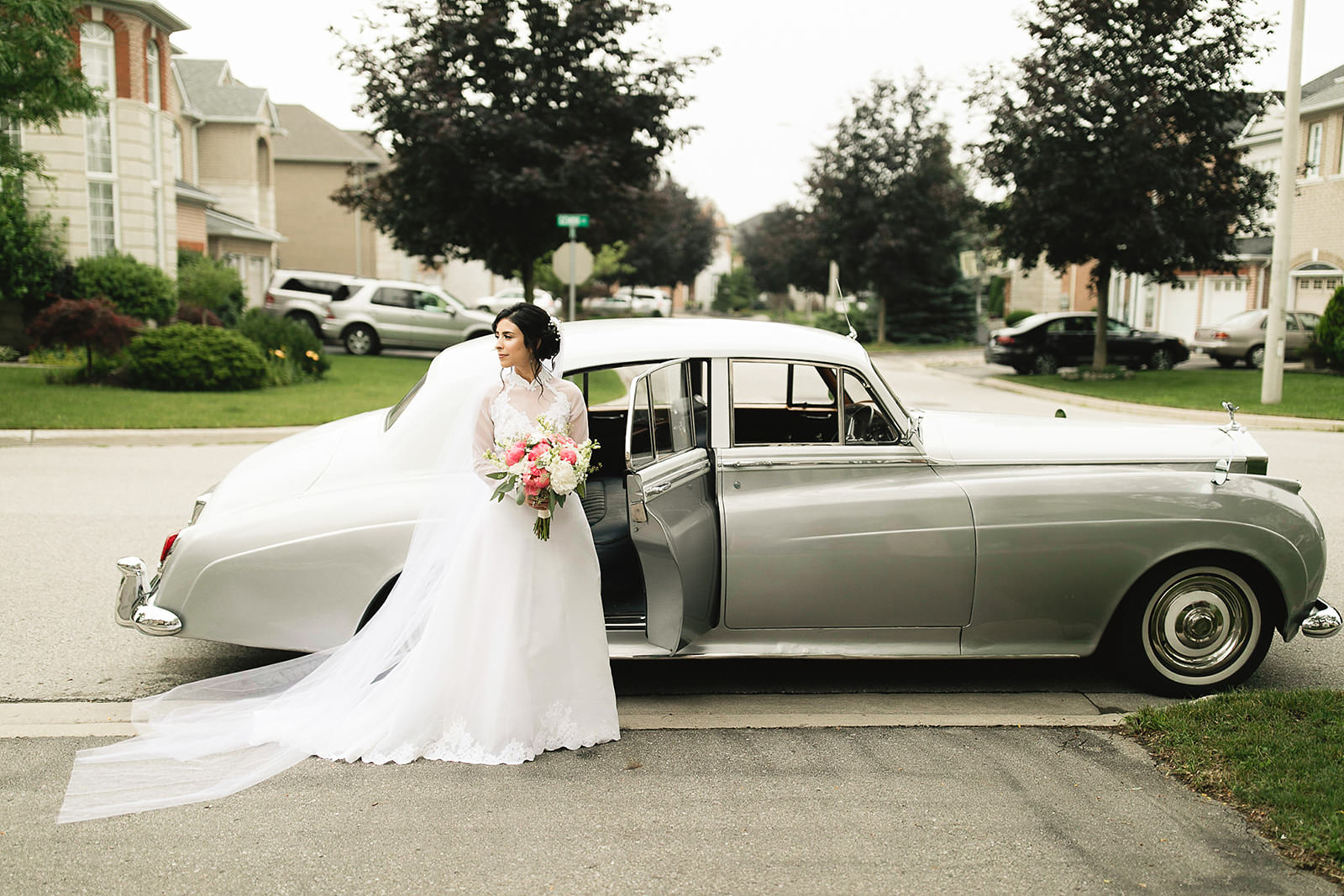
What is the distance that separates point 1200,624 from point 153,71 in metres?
27.8

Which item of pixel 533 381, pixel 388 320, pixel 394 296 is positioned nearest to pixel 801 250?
pixel 394 296

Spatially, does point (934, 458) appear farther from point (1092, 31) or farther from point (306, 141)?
point (306, 141)

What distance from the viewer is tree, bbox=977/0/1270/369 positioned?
22.7 m

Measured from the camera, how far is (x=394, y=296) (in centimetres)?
2783

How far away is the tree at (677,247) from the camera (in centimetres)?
6762

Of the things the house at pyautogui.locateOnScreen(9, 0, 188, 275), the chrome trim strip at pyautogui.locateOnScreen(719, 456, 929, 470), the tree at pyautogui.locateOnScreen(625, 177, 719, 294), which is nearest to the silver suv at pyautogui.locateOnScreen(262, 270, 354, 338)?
the house at pyautogui.locateOnScreen(9, 0, 188, 275)

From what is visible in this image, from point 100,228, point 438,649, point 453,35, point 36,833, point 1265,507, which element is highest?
point 453,35

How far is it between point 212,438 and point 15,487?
11.8 ft

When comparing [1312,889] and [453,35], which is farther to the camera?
[453,35]

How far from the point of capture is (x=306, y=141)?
51031mm

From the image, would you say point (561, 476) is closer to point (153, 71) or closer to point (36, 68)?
point (36, 68)

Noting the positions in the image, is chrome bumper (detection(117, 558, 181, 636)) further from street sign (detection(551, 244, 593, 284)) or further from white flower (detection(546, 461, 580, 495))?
street sign (detection(551, 244, 593, 284))

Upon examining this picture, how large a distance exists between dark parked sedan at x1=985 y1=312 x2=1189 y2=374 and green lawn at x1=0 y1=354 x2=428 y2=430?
1572 centimetres

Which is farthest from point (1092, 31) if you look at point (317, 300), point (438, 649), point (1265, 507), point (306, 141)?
point (306, 141)
